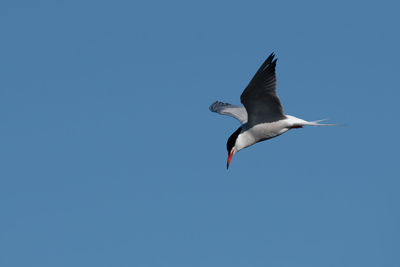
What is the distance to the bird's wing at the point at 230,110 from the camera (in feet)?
41.4

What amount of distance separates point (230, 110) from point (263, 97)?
3.86 meters

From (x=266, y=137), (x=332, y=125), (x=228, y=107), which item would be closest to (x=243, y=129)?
Result: (x=266, y=137)

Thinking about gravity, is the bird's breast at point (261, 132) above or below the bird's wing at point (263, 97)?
below

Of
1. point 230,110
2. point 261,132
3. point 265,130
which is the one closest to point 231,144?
point 261,132

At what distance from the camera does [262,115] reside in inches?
401

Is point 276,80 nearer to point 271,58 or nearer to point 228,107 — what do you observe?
point 271,58

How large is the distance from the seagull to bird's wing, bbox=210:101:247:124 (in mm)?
1157

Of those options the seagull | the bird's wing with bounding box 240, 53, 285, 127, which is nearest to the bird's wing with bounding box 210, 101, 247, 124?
the seagull

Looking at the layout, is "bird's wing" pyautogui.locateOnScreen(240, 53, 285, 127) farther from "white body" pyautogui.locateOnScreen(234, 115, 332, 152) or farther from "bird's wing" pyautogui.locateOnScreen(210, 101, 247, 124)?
"bird's wing" pyautogui.locateOnScreen(210, 101, 247, 124)

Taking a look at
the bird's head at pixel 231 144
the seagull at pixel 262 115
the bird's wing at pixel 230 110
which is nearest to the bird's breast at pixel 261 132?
the seagull at pixel 262 115

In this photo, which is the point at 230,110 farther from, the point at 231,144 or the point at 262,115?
the point at 262,115

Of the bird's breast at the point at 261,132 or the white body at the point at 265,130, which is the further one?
the bird's breast at the point at 261,132

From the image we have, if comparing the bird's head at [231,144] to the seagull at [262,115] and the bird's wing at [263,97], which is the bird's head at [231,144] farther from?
the bird's wing at [263,97]

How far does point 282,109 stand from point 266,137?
93 cm
